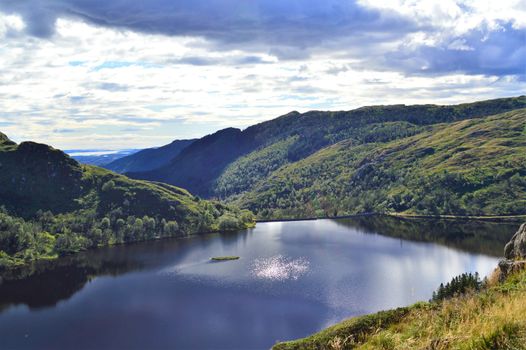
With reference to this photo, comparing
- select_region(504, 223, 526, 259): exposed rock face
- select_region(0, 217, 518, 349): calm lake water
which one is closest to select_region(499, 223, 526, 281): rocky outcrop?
select_region(504, 223, 526, 259): exposed rock face

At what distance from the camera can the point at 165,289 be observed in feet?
526

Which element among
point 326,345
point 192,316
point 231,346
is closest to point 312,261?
point 192,316

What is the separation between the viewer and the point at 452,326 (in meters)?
17.8

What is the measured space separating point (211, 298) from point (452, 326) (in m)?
134

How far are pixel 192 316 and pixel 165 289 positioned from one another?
3415 centimetres

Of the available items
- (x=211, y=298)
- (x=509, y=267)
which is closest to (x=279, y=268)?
(x=211, y=298)

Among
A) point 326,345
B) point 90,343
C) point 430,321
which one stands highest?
point 430,321

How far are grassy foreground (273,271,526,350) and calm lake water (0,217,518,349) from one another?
83436mm

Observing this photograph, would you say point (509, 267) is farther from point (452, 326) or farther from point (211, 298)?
point (211, 298)

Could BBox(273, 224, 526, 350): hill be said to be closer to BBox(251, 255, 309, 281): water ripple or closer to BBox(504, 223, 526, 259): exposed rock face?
BBox(504, 223, 526, 259): exposed rock face

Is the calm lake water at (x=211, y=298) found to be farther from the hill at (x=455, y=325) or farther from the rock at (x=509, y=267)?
the hill at (x=455, y=325)

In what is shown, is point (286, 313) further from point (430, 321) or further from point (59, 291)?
point (430, 321)

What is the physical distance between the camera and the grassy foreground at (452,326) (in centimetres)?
1440

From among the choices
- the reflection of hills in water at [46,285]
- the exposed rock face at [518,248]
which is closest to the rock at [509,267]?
the exposed rock face at [518,248]
